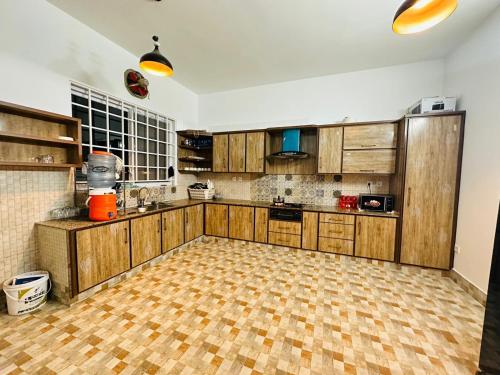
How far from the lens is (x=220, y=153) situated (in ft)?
13.6

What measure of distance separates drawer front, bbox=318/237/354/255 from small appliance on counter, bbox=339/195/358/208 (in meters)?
0.67

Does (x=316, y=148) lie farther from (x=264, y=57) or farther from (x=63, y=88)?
(x=63, y=88)

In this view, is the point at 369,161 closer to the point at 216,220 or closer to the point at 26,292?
the point at 216,220

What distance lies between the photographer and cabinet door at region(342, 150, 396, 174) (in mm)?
3090

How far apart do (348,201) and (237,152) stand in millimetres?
2290

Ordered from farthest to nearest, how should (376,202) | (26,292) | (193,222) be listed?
(193,222)
(376,202)
(26,292)

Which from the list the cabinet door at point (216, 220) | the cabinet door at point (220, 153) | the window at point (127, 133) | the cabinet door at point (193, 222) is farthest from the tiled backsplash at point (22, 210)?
the cabinet door at point (220, 153)

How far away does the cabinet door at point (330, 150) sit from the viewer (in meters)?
3.35

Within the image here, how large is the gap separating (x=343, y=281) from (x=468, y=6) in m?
3.32

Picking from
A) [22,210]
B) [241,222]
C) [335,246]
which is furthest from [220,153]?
[22,210]

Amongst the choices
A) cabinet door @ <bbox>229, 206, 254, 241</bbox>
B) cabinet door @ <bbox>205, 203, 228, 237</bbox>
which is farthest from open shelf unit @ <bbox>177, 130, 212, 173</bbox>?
cabinet door @ <bbox>229, 206, 254, 241</bbox>

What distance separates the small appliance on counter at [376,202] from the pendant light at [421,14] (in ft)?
7.65

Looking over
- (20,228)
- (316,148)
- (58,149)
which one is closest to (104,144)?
(58,149)

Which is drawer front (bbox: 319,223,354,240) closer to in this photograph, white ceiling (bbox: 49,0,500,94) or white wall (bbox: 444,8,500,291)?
white wall (bbox: 444,8,500,291)
